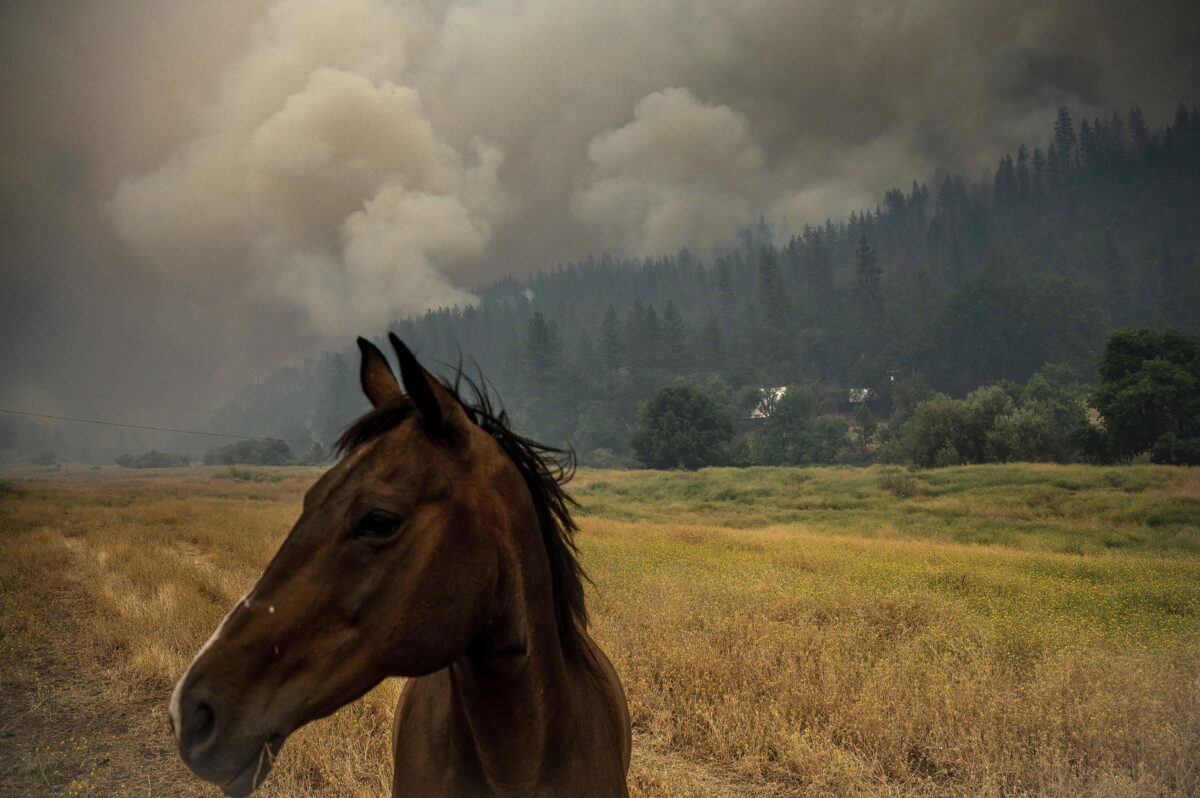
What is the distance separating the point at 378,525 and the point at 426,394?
369 mm

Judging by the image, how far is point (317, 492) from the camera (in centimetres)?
154

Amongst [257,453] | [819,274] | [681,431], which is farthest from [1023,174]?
[257,453]

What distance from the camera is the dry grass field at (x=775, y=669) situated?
14.7 ft

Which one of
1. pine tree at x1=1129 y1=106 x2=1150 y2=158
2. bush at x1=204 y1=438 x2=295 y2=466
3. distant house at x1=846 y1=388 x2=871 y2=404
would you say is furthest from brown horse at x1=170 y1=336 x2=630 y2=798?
pine tree at x1=1129 y1=106 x2=1150 y2=158

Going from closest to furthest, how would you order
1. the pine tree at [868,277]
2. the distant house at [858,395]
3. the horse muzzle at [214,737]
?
the horse muzzle at [214,737]
the distant house at [858,395]
the pine tree at [868,277]

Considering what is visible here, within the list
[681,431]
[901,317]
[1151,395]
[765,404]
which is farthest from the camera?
[901,317]

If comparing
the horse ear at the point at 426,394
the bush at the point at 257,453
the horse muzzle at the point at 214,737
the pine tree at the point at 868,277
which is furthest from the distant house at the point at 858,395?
the horse muzzle at the point at 214,737

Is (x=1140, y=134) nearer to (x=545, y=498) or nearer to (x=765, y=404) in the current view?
(x=765, y=404)

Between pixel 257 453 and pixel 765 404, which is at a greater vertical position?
pixel 765 404

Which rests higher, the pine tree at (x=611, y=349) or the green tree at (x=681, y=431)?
the pine tree at (x=611, y=349)

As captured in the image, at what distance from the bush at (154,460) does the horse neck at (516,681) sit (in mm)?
114437

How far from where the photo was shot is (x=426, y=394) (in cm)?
151

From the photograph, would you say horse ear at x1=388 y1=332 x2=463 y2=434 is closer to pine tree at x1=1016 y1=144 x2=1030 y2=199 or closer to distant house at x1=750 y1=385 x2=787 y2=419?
distant house at x1=750 y1=385 x2=787 y2=419

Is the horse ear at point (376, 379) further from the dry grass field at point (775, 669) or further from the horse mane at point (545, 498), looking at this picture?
the dry grass field at point (775, 669)
